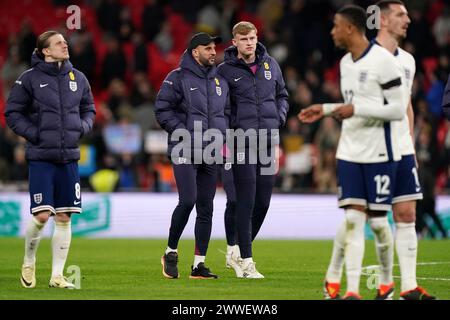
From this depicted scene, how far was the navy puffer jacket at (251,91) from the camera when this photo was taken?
490 inches

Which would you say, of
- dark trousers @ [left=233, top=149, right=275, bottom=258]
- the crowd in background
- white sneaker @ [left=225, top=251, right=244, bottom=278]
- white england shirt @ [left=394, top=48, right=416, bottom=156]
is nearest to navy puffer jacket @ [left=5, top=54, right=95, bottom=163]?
dark trousers @ [left=233, top=149, right=275, bottom=258]

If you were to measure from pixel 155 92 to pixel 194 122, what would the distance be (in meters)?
13.2

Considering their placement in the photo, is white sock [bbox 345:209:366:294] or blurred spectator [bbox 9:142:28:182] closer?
white sock [bbox 345:209:366:294]

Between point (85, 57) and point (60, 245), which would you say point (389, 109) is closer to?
point (60, 245)

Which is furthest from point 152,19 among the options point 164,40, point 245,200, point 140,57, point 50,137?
point 50,137

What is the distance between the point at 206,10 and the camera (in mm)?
27078

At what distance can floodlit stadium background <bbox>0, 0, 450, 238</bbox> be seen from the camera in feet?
68.5

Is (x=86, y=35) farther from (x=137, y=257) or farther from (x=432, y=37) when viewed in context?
(x=137, y=257)

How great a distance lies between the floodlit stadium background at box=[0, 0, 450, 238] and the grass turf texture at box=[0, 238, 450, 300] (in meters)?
1.19

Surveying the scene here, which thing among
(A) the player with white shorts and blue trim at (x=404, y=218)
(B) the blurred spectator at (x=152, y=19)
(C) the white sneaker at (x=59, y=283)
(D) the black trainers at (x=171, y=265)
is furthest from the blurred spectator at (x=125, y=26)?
(A) the player with white shorts and blue trim at (x=404, y=218)

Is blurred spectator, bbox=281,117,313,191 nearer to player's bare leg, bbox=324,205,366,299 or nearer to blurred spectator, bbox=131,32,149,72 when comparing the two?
blurred spectator, bbox=131,32,149,72

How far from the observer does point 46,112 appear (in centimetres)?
1100
